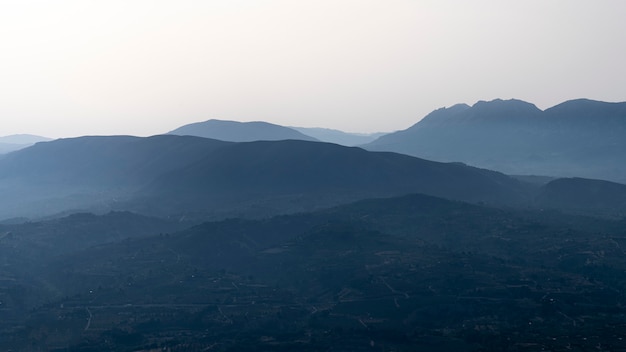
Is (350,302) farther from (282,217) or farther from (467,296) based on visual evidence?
(282,217)

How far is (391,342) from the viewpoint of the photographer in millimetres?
107688

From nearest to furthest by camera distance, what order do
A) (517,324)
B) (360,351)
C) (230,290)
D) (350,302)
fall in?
(360,351) → (517,324) → (350,302) → (230,290)

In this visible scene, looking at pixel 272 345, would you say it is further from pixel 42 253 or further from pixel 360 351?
pixel 42 253

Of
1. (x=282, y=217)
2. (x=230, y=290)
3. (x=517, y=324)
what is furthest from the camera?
(x=282, y=217)

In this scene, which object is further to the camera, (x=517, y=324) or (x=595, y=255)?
(x=595, y=255)

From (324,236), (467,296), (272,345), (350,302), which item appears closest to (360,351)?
(272,345)

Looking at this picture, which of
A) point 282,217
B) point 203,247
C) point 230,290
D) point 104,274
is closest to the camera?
point 230,290

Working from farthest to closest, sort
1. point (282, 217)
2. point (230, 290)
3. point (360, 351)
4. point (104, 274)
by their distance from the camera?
1. point (282, 217)
2. point (104, 274)
3. point (230, 290)
4. point (360, 351)

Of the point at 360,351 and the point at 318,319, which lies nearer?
the point at 360,351

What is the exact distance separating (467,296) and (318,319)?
2930 cm

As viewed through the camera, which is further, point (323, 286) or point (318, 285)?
point (318, 285)

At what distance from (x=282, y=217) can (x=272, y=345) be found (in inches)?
3599

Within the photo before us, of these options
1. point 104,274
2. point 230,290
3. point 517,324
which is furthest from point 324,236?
point 517,324

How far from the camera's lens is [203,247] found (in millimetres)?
170000
